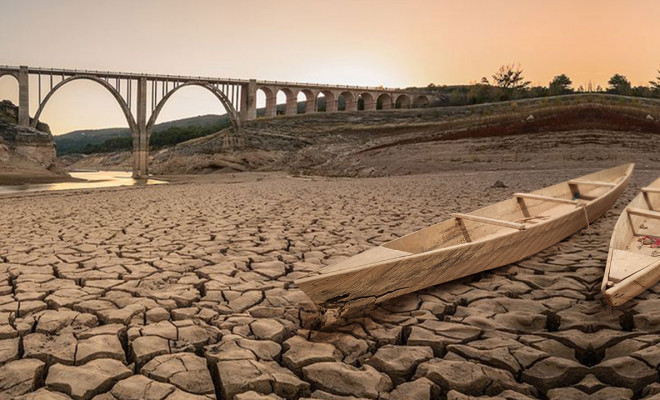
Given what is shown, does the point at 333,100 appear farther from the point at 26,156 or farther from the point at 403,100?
the point at 26,156

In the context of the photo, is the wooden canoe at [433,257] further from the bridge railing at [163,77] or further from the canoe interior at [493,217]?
the bridge railing at [163,77]

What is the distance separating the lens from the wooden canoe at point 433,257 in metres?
2.19

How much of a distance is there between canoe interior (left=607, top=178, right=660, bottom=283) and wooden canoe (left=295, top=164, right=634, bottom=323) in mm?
429

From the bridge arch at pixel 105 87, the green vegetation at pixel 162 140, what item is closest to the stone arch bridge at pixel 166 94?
the bridge arch at pixel 105 87

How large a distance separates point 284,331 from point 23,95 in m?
38.6

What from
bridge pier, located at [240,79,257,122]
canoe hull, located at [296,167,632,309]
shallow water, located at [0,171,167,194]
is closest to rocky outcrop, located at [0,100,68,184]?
shallow water, located at [0,171,167,194]

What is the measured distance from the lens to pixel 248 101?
4103 cm

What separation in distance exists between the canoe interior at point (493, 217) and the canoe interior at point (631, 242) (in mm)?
565

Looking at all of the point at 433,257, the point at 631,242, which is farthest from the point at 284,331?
the point at 631,242

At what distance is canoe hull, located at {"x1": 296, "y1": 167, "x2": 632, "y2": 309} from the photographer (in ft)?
7.06

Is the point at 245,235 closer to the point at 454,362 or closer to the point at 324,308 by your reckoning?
the point at 324,308

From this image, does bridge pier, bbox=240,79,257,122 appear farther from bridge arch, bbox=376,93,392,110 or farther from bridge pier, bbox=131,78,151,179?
bridge arch, bbox=376,93,392,110

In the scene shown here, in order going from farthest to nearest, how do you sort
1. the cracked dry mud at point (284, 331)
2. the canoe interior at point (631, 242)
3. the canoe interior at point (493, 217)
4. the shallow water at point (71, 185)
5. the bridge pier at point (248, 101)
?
the bridge pier at point (248, 101) → the shallow water at point (71, 185) → the canoe interior at point (493, 217) → the canoe interior at point (631, 242) → the cracked dry mud at point (284, 331)

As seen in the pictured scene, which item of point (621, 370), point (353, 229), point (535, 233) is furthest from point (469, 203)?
point (621, 370)
